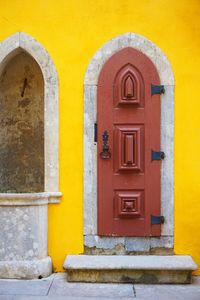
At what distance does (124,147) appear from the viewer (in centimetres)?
470

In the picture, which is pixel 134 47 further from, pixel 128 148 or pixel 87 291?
pixel 87 291

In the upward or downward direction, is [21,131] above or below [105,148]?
above

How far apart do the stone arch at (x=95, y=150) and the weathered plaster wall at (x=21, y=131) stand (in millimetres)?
760

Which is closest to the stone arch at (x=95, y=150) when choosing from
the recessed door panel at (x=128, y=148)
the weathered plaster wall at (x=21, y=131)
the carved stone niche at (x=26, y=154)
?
the recessed door panel at (x=128, y=148)

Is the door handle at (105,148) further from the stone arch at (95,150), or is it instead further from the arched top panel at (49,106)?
the arched top panel at (49,106)

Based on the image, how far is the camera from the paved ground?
13.2 ft

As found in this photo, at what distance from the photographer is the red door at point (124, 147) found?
15.4 ft

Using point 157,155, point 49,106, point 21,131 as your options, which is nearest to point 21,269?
point 21,131

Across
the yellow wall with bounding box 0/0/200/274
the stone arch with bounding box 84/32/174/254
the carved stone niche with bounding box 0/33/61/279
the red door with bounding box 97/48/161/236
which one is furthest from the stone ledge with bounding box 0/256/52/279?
the red door with bounding box 97/48/161/236

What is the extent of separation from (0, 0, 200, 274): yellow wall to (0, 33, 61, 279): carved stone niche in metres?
0.12

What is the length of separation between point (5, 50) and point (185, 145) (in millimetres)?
2314

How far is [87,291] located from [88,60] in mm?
2489

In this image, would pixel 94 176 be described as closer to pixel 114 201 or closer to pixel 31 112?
pixel 114 201

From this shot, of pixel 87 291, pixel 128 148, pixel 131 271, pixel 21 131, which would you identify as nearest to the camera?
pixel 87 291
